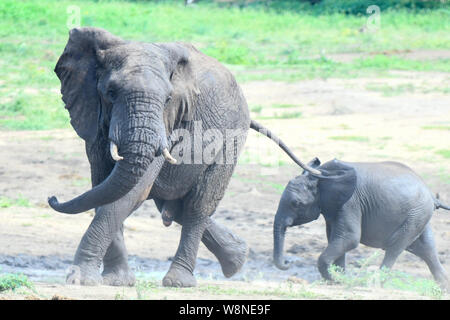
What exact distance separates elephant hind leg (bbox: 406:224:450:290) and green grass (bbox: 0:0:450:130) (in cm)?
550

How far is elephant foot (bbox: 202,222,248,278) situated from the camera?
24.7ft

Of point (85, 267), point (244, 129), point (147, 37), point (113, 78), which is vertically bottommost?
point (147, 37)

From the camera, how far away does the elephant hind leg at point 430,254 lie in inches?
328

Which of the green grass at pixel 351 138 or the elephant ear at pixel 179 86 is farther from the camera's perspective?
the green grass at pixel 351 138

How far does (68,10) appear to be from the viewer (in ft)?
79.7

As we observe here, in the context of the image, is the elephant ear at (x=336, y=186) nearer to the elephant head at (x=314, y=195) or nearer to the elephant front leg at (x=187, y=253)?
the elephant head at (x=314, y=195)

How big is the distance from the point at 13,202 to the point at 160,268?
2.00 m

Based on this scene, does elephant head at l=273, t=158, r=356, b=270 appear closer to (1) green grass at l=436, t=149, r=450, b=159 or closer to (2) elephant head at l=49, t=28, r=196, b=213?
(2) elephant head at l=49, t=28, r=196, b=213

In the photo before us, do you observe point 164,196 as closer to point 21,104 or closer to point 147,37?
point 21,104

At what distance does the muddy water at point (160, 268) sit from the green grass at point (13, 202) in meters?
1.47

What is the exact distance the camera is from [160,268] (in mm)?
8320

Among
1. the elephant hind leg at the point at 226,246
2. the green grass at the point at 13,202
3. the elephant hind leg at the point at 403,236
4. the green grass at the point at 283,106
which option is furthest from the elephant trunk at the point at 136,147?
the green grass at the point at 283,106
